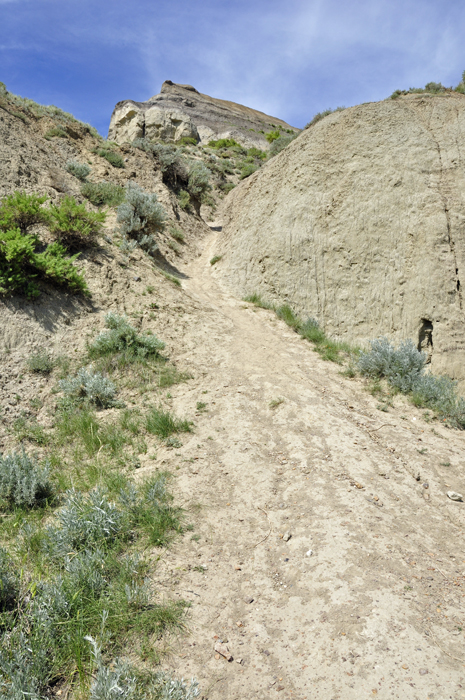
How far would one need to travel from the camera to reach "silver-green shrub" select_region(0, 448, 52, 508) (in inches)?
166

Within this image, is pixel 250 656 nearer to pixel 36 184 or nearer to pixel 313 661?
pixel 313 661

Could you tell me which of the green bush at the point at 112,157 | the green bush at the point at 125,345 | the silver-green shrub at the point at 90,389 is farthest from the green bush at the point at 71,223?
the green bush at the point at 112,157

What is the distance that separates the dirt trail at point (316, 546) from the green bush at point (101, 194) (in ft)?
25.2

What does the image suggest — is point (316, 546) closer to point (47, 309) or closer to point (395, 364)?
point (395, 364)

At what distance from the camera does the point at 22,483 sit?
167 inches

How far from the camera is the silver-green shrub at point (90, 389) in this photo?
6156mm

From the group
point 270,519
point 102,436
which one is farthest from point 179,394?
point 270,519

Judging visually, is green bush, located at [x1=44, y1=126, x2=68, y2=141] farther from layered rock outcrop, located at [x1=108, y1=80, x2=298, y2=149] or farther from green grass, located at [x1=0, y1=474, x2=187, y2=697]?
green grass, located at [x1=0, y1=474, x2=187, y2=697]

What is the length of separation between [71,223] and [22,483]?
6.27m

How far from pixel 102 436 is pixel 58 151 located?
37.7ft

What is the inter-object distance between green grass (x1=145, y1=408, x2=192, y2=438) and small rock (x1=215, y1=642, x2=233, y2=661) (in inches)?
116

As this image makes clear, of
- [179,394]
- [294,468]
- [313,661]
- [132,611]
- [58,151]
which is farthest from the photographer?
[58,151]

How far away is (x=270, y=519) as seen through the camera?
13.2 feet

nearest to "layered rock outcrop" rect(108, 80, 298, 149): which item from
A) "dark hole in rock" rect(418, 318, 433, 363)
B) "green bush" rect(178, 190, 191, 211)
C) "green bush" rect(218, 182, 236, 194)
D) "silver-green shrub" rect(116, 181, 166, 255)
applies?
"green bush" rect(218, 182, 236, 194)
